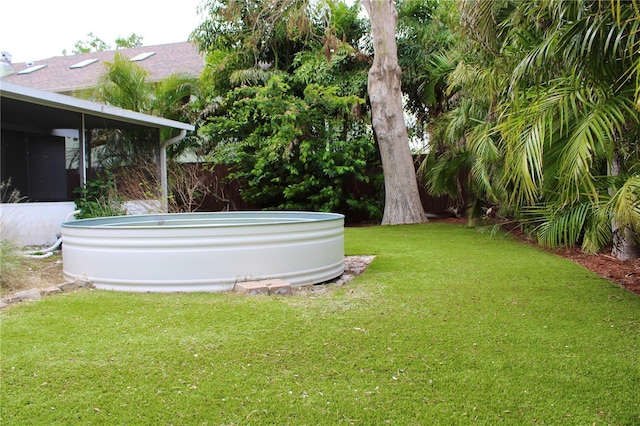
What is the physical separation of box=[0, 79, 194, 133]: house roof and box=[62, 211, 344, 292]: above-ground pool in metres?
3.16

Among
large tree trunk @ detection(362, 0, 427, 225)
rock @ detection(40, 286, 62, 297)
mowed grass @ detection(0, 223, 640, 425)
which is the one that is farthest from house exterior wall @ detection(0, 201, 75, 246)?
large tree trunk @ detection(362, 0, 427, 225)

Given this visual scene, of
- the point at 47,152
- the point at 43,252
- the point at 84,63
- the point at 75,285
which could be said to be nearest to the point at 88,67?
the point at 84,63

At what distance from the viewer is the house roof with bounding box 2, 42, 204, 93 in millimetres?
17719

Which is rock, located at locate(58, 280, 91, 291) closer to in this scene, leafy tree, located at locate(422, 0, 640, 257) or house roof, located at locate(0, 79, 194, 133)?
house roof, located at locate(0, 79, 194, 133)

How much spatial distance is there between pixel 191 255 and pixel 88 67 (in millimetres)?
17273

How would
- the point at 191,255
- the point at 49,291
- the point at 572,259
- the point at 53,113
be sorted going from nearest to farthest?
the point at 49,291 → the point at 191,255 → the point at 572,259 → the point at 53,113

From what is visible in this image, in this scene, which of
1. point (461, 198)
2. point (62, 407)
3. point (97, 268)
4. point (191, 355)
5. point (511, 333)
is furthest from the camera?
point (461, 198)

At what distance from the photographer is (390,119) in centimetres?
1266

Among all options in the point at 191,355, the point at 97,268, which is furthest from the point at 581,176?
the point at 97,268

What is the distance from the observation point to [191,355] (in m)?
3.31

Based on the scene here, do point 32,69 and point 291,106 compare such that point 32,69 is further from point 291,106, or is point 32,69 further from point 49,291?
point 49,291

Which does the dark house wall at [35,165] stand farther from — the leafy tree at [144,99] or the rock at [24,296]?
the rock at [24,296]

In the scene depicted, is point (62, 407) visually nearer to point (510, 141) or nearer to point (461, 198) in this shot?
point (510, 141)

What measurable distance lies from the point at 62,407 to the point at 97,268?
117 inches
